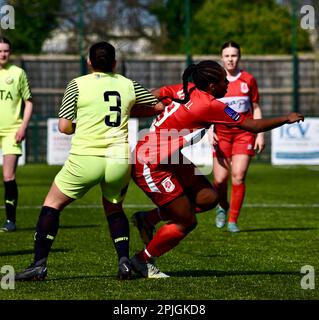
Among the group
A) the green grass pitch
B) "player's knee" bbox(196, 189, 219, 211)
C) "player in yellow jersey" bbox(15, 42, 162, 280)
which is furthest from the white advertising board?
"player in yellow jersey" bbox(15, 42, 162, 280)

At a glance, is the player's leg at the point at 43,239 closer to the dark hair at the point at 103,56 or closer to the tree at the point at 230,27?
the dark hair at the point at 103,56

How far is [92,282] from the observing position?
29.9 feet

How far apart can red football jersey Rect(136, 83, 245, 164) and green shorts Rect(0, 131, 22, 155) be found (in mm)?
4369

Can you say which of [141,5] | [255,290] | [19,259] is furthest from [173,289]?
[141,5]

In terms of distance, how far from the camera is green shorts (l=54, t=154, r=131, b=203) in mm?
8883

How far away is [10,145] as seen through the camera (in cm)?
1345

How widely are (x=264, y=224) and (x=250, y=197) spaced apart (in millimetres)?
4899

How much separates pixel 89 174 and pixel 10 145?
15.5 feet

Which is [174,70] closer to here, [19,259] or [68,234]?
[68,234]

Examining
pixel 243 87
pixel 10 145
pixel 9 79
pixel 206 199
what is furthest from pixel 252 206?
pixel 206 199

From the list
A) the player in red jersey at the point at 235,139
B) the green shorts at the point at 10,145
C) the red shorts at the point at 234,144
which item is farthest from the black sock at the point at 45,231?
the red shorts at the point at 234,144

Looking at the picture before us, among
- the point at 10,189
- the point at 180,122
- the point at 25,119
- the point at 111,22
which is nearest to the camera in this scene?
the point at 180,122

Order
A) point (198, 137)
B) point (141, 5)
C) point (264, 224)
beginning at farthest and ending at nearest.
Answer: point (141, 5), point (264, 224), point (198, 137)

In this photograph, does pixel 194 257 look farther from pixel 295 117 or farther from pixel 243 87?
pixel 243 87
